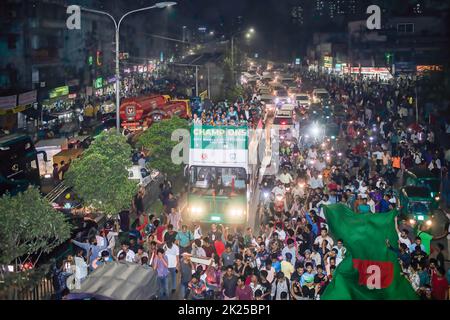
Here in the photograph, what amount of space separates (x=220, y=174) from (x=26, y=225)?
6.85 m

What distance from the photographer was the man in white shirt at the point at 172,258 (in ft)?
38.6

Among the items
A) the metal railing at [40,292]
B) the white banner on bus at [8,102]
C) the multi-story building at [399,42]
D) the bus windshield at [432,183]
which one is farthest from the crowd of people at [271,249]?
the multi-story building at [399,42]

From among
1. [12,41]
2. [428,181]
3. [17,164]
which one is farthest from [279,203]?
[12,41]

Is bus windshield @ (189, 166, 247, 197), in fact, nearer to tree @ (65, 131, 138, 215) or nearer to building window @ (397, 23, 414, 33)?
tree @ (65, 131, 138, 215)

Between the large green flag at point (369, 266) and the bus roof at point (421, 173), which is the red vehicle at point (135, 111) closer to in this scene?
the bus roof at point (421, 173)

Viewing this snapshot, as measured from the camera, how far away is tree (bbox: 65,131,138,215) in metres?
15.4

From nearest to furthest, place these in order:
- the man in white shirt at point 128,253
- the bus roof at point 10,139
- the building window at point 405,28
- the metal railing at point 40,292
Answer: the metal railing at point 40,292
the man in white shirt at point 128,253
the bus roof at point 10,139
the building window at point 405,28

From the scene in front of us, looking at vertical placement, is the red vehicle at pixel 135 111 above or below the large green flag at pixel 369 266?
above

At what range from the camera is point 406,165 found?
21.3 meters

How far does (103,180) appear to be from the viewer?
15305 mm

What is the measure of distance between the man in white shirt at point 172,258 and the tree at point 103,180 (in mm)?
4164

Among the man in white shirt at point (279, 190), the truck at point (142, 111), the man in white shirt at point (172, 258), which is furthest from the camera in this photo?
the truck at point (142, 111)

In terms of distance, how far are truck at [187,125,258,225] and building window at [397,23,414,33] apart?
62.1 m
